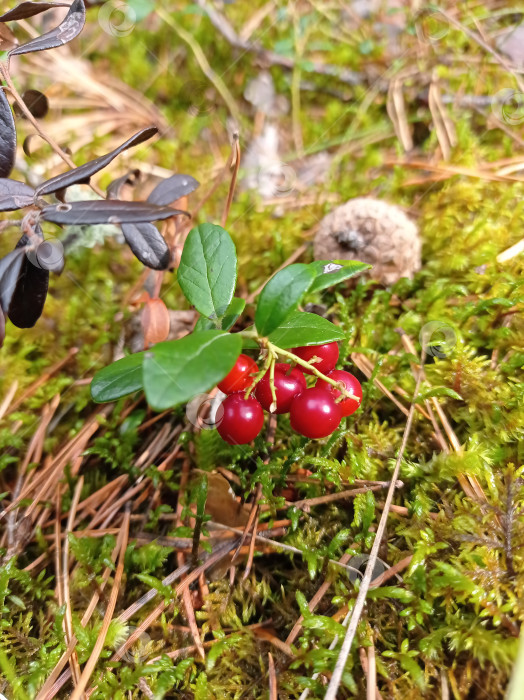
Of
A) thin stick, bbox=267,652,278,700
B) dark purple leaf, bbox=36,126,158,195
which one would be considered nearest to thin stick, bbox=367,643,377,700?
thin stick, bbox=267,652,278,700

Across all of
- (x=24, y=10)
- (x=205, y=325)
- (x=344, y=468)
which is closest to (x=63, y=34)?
(x=24, y=10)

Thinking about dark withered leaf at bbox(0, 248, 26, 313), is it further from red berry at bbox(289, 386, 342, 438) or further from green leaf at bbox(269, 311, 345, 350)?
red berry at bbox(289, 386, 342, 438)

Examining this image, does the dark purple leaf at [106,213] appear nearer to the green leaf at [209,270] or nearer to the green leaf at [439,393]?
the green leaf at [209,270]

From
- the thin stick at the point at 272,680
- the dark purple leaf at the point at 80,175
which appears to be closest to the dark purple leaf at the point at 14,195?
Answer: the dark purple leaf at the point at 80,175

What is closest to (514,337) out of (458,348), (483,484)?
(458,348)

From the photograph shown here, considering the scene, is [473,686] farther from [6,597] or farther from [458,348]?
[6,597]
